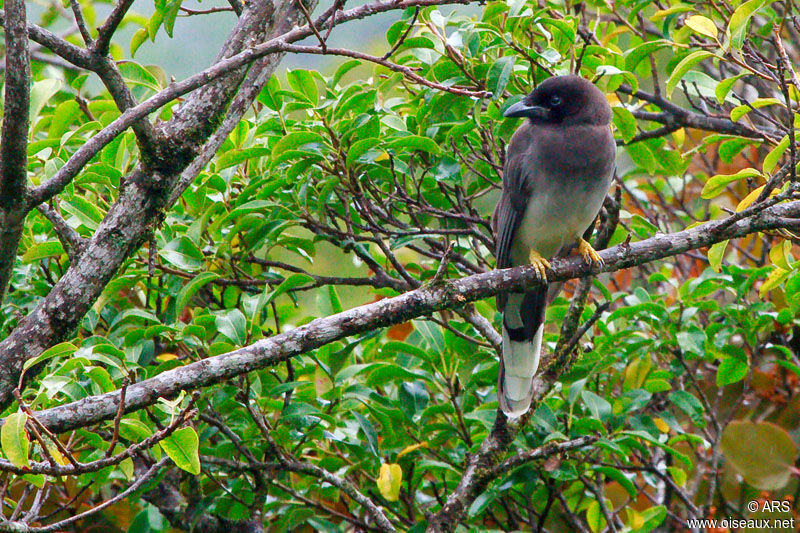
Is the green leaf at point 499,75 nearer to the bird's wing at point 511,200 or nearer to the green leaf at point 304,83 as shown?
the bird's wing at point 511,200

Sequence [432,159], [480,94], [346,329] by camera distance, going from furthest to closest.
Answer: [432,159]
[346,329]
[480,94]

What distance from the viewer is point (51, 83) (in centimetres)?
337

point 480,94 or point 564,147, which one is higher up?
point 480,94

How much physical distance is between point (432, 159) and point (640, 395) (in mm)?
1487

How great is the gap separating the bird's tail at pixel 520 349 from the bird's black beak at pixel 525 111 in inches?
32.2

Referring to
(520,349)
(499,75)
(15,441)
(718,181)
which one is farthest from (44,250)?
(718,181)

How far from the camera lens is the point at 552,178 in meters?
4.20

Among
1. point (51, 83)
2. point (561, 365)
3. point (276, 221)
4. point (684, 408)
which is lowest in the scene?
point (684, 408)

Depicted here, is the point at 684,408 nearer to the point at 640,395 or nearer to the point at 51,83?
the point at 640,395

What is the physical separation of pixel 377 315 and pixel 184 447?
0.84 m

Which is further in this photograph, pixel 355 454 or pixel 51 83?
pixel 355 454

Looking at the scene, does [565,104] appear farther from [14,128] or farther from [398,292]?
[14,128]

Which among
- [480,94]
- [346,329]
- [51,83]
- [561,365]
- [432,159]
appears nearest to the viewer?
[480,94]

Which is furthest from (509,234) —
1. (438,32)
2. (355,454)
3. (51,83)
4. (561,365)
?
(51,83)
